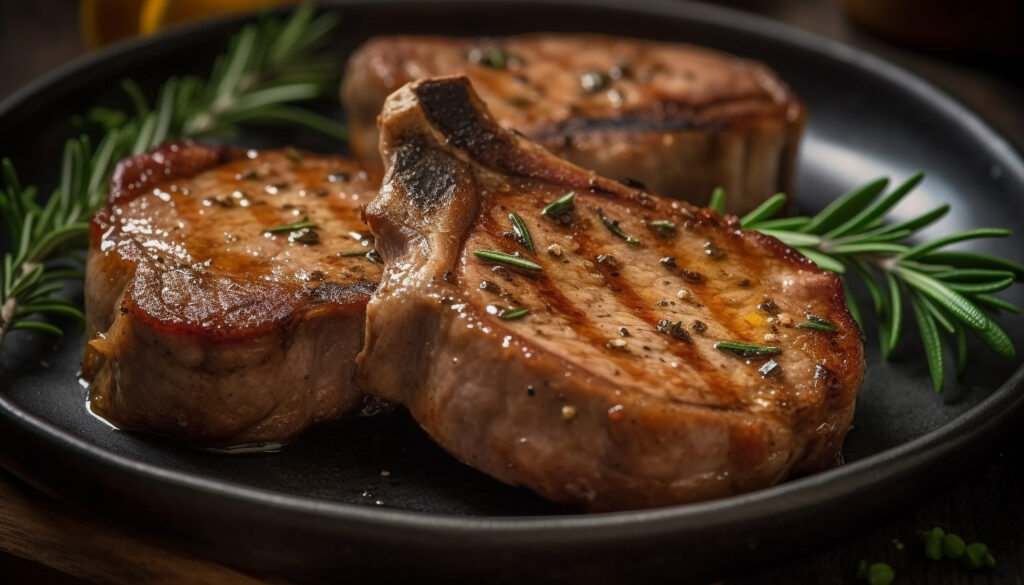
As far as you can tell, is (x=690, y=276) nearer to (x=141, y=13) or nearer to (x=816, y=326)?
(x=816, y=326)

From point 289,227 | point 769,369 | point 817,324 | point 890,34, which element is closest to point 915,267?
point 817,324

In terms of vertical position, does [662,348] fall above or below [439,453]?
above

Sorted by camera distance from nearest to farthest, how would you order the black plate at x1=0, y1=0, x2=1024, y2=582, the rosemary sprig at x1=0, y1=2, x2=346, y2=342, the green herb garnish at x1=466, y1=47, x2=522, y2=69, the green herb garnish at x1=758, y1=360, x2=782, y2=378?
the black plate at x1=0, y1=0, x2=1024, y2=582
the green herb garnish at x1=758, y1=360, x2=782, y2=378
the rosemary sprig at x1=0, y1=2, x2=346, y2=342
the green herb garnish at x1=466, y1=47, x2=522, y2=69

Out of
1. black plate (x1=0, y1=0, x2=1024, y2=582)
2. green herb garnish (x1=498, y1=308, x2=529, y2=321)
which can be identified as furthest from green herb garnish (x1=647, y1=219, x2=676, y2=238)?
black plate (x1=0, y1=0, x2=1024, y2=582)

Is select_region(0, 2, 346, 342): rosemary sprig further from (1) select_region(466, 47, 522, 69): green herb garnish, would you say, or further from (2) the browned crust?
(1) select_region(466, 47, 522, 69): green herb garnish

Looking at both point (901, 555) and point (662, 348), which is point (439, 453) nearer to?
point (662, 348)

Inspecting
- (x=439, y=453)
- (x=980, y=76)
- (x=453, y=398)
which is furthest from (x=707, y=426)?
(x=980, y=76)
